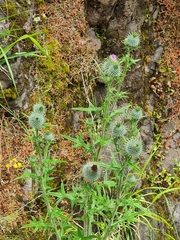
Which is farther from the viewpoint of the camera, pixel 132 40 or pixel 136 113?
pixel 132 40

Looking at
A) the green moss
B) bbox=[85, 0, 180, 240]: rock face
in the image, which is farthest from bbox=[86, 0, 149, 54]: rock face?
the green moss

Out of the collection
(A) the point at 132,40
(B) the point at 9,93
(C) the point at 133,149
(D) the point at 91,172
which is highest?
(A) the point at 132,40

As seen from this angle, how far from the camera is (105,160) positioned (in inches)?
165

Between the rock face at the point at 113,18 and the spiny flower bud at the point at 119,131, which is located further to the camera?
the rock face at the point at 113,18

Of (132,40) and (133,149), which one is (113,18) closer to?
(132,40)

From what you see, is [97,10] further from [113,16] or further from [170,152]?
[170,152]

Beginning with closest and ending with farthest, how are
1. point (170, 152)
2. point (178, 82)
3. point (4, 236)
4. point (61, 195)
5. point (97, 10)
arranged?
point (61, 195) → point (4, 236) → point (97, 10) → point (170, 152) → point (178, 82)

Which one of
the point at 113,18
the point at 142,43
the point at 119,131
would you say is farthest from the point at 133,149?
the point at 142,43

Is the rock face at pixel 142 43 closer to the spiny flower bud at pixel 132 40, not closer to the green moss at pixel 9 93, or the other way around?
the green moss at pixel 9 93

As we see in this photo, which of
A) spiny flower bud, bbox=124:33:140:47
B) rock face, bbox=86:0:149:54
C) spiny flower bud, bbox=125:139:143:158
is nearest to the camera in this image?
spiny flower bud, bbox=125:139:143:158

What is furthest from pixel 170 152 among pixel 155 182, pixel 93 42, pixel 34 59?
pixel 34 59

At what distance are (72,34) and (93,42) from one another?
0.39 m

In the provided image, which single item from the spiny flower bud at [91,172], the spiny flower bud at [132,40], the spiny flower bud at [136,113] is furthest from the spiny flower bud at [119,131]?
the spiny flower bud at [132,40]

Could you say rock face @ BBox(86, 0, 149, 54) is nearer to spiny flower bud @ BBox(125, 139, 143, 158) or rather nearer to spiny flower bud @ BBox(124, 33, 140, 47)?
spiny flower bud @ BBox(124, 33, 140, 47)
